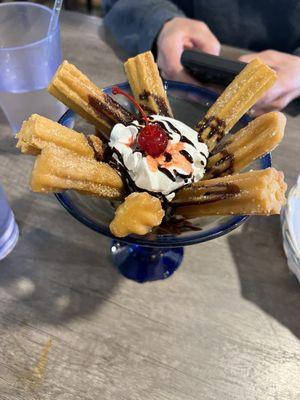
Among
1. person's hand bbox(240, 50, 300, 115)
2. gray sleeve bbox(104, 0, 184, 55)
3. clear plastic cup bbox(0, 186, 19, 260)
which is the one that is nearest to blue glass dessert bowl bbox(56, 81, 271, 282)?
clear plastic cup bbox(0, 186, 19, 260)

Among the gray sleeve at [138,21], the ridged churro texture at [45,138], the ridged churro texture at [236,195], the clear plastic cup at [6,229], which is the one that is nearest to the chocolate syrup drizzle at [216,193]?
the ridged churro texture at [236,195]

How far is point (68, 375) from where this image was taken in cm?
49

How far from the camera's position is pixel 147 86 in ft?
1.81

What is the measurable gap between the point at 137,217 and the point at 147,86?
0.21 meters

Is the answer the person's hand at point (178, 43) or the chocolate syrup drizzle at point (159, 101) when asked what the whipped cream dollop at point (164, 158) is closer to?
the chocolate syrup drizzle at point (159, 101)

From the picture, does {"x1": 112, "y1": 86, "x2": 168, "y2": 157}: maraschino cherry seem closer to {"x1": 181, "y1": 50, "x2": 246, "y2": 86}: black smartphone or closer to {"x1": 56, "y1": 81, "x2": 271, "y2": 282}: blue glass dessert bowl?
{"x1": 56, "y1": 81, "x2": 271, "y2": 282}: blue glass dessert bowl

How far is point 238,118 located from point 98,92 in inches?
6.7

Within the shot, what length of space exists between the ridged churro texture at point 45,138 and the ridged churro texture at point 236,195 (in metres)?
0.12

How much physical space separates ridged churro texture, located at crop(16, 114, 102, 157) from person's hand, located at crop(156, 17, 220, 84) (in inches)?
15.0

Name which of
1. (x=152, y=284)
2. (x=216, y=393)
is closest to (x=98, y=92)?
(x=152, y=284)

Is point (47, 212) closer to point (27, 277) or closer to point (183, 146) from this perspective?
point (27, 277)

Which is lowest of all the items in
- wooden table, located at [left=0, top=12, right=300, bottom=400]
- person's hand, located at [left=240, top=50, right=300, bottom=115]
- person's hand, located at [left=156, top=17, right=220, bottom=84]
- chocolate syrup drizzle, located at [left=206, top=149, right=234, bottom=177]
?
wooden table, located at [left=0, top=12, right=300, bottom=400]

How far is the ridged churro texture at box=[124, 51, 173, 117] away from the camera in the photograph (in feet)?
1.81

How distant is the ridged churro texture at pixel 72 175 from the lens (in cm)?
42
